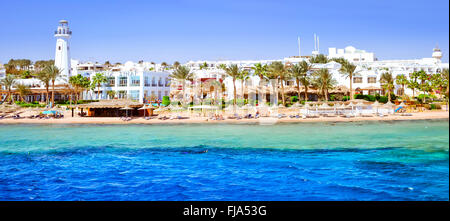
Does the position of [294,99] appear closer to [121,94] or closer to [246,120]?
[246,120]

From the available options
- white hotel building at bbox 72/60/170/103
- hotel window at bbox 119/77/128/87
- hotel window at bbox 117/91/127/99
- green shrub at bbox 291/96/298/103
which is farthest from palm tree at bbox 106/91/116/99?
green shrub at bbox 291/96/298/103

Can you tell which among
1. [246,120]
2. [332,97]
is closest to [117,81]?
[332,97]

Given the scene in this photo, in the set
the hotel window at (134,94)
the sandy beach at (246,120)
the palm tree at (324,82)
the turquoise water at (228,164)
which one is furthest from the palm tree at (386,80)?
the hotel window at (134,94)

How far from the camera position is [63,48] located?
1686 inches

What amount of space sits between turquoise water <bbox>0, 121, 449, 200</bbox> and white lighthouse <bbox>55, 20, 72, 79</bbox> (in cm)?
2425

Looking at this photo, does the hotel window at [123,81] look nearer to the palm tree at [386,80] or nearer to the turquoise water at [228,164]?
the turquoise water at [228,164]

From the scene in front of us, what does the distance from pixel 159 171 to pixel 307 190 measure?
3.97 meters

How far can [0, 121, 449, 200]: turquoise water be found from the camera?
827cm

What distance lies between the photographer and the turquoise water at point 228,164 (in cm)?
827

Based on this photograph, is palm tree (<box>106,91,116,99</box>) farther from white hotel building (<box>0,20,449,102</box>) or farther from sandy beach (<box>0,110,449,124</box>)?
sandy beach (<box>0,110,449,124</box>)

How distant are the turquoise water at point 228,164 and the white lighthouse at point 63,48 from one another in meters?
24.3

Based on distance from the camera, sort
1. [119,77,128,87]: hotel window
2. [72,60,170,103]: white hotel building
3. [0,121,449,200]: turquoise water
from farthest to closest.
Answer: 1. [119,77,128,87]: hotel window
2. [72,60,170,103]: white hotel building
3. [0,121,449,200]: turquoise water
